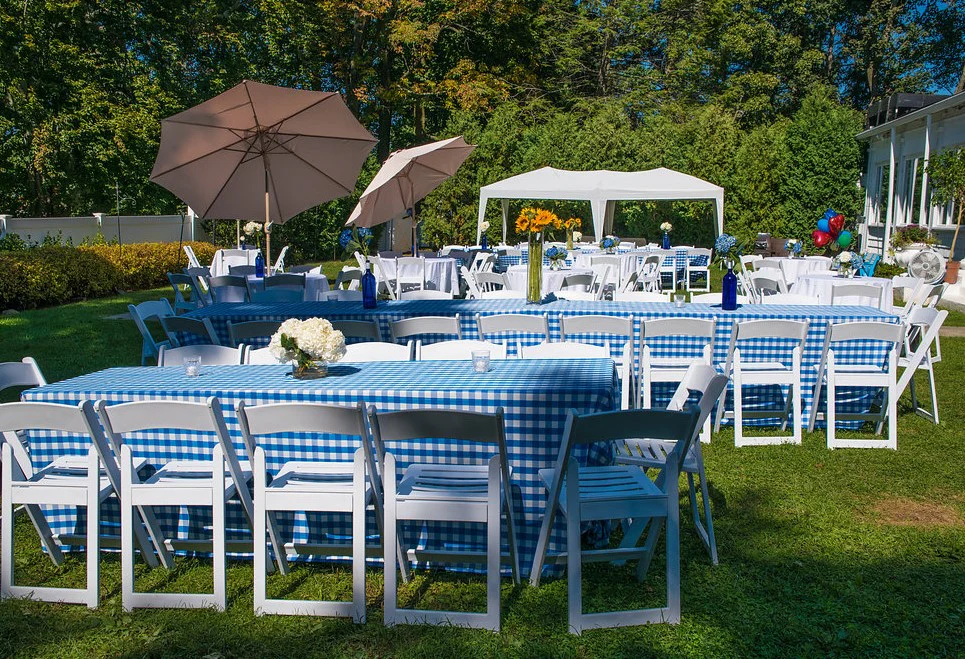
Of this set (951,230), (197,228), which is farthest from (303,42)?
(951,230)

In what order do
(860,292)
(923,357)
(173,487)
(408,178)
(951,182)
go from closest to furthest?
(173,487)
(923,357)
(860,292)
(408,178)
(951,182)

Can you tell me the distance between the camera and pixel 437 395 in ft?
12.2

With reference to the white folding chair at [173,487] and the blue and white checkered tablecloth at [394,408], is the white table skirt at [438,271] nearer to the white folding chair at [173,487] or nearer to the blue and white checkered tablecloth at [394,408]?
the blue and white checkered tablecloth at [394,408]

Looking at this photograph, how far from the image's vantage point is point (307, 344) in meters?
4.02

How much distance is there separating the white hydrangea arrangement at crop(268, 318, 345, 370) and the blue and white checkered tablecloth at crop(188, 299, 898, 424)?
2.57m

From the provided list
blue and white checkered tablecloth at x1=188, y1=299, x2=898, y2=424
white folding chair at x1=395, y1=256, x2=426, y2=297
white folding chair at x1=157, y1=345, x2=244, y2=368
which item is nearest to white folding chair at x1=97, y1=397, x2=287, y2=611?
white folding chair at x1=157, y1=345, x2=244, y2=368

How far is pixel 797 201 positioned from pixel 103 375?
60.6ft

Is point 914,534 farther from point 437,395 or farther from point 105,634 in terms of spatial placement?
point 105,634

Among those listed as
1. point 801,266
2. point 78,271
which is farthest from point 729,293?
point 78,271

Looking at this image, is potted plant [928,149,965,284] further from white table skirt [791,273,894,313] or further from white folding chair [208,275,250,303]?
white folding chair [208,275,250,303]

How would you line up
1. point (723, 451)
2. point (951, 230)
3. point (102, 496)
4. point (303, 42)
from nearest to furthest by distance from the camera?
1. point (102, 496)
2. point (723, 451)
3. point (951, 230)
4. point (303, 42)

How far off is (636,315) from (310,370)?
3097mm

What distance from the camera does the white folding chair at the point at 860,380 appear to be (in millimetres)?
5656

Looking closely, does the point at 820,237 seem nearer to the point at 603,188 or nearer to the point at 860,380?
the point at 603,188
